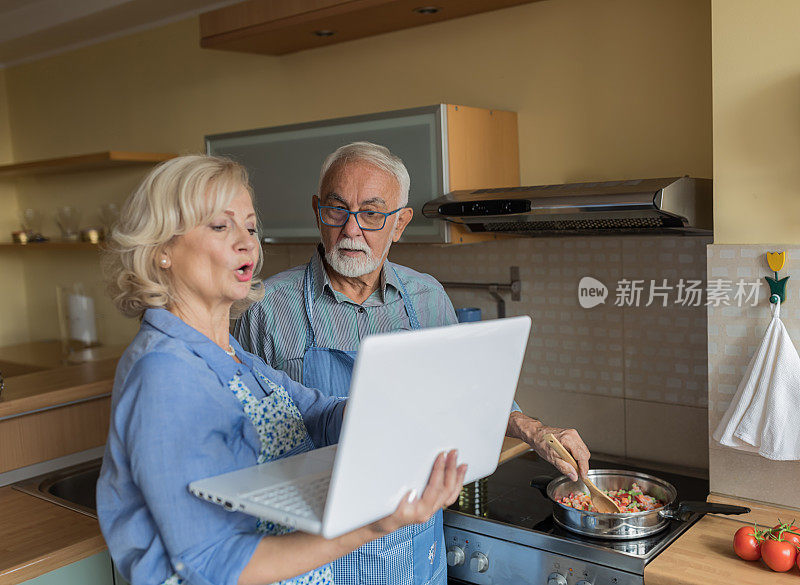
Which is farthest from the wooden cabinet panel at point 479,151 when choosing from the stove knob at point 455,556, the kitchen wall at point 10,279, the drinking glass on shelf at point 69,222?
the kitchen wall at point 10,279

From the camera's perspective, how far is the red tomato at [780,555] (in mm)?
1508

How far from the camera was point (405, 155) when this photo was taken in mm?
2236

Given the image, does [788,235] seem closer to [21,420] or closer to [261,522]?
[261,522]

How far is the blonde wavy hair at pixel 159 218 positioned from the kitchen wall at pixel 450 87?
145 cm

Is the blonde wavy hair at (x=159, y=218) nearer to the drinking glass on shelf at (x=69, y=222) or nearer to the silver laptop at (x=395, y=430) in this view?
the silver laptop at (x=395, y=430)

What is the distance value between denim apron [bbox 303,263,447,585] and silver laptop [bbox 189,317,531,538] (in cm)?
61

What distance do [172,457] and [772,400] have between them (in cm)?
131

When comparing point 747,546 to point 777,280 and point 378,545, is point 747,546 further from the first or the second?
point 378,545

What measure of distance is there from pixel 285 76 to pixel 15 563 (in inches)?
80.3

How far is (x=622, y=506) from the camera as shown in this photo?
1837 millimetres

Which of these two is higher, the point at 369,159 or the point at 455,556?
the point at 369,159

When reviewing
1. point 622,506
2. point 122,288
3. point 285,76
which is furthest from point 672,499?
point 285,76

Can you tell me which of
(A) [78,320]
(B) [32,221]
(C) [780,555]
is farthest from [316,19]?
(B) [32,221]

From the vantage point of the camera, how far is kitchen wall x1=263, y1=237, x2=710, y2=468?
2.22 m
